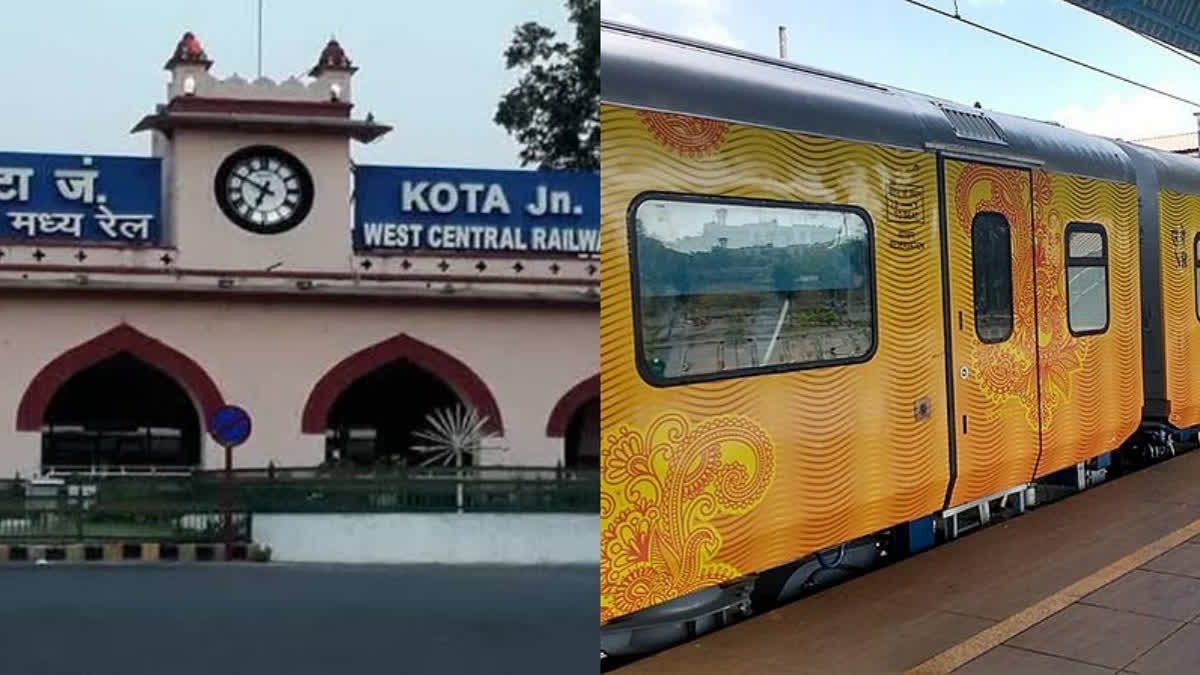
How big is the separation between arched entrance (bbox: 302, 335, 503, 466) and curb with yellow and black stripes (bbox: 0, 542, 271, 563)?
14 cm

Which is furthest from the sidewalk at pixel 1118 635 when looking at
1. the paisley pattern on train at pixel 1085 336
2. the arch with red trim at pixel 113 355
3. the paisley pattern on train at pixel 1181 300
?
the arch with red trim at pixel 113 355

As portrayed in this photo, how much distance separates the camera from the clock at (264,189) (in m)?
1.32

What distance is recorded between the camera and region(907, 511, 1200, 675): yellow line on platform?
4.18 metres

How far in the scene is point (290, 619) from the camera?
4.55 feet

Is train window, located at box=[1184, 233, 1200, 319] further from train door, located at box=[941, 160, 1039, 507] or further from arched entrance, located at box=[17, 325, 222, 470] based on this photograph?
arched entrance, located at box=[17, 325, 222, 470]

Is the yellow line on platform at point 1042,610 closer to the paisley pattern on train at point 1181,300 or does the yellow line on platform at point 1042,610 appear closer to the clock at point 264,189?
the paisley pattern on train at point 1181,300

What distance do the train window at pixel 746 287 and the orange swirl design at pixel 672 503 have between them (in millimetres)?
189

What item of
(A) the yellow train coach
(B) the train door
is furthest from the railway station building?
(B) the train door

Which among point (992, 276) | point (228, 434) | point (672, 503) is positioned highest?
point (992, 276)

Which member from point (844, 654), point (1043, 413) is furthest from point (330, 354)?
point (1043, 413)

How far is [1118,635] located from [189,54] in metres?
4.24

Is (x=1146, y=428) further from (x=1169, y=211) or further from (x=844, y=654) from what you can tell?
(x=844, y=654)

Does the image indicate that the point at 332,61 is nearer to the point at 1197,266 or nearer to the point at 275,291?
the point at 275,291

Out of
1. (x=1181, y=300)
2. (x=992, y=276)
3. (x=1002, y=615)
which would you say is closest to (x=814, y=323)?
(x=1002, y=615)
